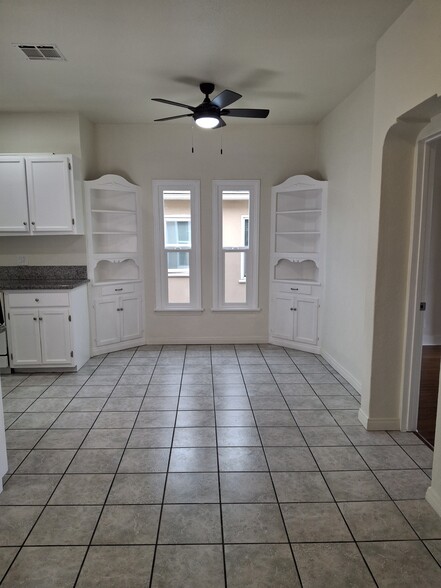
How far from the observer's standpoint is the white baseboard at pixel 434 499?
→ 6.91 feet

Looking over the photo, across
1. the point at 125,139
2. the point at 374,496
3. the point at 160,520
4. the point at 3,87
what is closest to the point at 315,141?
the point at 125,139

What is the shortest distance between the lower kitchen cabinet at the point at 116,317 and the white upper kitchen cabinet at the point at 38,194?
92 centimetres

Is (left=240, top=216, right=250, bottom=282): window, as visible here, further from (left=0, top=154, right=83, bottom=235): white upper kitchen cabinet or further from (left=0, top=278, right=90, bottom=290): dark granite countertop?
(left=0, top=154, right=83, bottom=235): white upper kitchen cabinet

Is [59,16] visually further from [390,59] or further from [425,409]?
[425,409]

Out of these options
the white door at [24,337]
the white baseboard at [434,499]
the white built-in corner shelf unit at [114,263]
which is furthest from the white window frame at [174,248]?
the white baseboard at [434,499]

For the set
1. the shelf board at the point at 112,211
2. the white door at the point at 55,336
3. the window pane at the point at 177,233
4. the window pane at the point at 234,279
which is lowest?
the white door at the point at 55,336

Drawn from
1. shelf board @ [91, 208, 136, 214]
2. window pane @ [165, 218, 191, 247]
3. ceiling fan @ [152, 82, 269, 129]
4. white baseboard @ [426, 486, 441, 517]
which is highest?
ceiling fan @ [152, 82, 269, 129]

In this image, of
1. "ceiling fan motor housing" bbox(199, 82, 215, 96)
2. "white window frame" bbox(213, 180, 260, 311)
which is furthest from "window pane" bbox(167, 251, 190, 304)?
"ceiling fan motor housing" bbox(199, 82, 215, 96)

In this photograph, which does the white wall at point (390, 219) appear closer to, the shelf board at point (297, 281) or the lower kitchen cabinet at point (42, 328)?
the shelf board at point (297, 281)

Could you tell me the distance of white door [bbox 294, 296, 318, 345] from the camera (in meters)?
4.84

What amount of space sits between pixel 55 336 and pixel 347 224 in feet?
10.7

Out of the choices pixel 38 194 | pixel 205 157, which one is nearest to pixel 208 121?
pixel 205 157

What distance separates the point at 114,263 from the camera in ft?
17.0

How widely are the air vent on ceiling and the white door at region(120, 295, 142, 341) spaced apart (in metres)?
2.69
